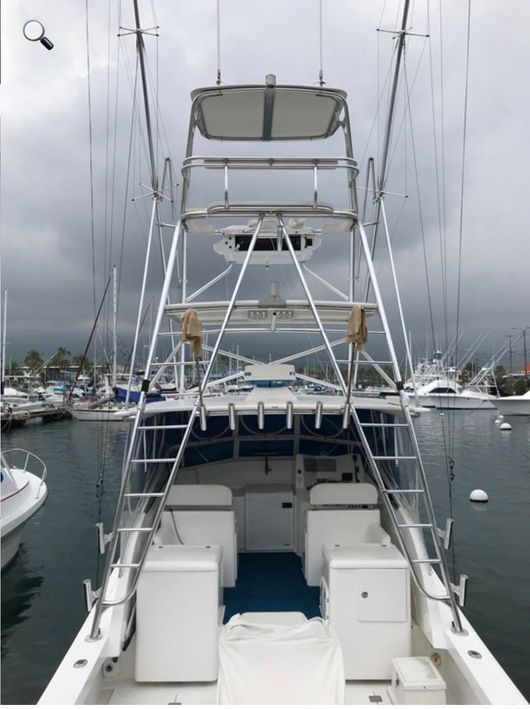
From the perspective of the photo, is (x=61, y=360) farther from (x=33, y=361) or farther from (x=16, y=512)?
(x=16, y=512)

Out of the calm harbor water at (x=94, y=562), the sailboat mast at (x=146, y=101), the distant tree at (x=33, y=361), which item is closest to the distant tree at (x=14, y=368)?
the distant tree at (x=33, y=361)

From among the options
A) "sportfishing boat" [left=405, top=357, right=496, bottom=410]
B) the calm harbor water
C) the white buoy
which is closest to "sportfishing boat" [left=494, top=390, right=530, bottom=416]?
"sportfishing boat" [left=405, top=357, right=496, bottom=410]

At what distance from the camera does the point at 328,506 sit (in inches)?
230

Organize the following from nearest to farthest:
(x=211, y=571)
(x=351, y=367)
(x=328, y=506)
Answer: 1. (x=351, y=367)
2. (x=211, y=571)
3. (x=328, y=506)

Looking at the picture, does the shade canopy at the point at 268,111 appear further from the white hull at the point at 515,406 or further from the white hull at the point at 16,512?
the white hull at the point at 515,406

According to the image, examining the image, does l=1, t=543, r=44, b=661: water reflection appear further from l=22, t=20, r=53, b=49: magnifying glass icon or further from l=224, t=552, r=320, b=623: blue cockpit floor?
l=22, t=20, r=53, b=49: magnifying glass icon

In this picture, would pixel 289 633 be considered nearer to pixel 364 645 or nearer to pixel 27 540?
pixel 364 645

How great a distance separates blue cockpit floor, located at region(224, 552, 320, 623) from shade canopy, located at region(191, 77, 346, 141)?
4.84m

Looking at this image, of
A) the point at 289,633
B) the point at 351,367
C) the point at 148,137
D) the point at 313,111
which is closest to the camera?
the point at 289,633

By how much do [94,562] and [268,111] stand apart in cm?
960

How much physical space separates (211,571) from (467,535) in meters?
10.2

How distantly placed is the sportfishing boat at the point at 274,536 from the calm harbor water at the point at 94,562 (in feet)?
6.50

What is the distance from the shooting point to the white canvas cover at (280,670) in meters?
2.86

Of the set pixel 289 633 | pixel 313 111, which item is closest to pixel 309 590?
pixel 289 633
